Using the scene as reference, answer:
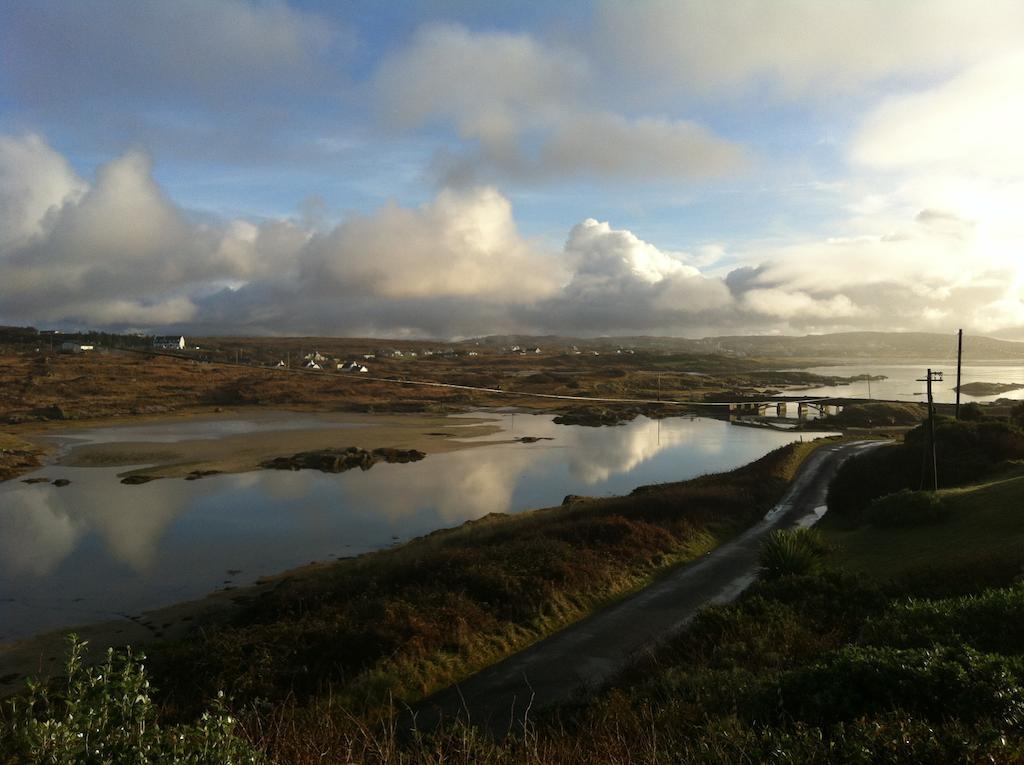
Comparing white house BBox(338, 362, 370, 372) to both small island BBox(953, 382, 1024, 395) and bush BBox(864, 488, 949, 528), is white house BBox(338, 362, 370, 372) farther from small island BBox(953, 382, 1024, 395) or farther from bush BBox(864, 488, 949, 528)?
bush BBox(864, 488, 949, 528)

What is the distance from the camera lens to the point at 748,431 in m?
72.9

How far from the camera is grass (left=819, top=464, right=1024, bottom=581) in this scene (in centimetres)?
1414

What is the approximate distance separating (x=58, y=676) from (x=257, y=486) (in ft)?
88.9

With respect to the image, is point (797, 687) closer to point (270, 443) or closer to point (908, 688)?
point (908, 688)

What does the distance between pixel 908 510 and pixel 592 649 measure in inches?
500

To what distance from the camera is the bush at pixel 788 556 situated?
15.3 meters

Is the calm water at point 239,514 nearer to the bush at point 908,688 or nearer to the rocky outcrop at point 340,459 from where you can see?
the rocky outcrop at point 340,459

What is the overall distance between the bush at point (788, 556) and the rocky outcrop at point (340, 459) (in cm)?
3632

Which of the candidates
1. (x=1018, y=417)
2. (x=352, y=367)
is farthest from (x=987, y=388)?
(x=352, y=367)

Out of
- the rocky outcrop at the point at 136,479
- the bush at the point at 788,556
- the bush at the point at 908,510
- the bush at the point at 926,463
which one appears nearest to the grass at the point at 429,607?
the bush at the point at 788,556

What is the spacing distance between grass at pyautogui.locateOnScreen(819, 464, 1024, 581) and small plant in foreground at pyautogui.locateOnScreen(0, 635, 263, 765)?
1395 centimetres

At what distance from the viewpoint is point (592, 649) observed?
517 inches

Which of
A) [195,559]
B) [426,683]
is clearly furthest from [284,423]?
[426,683]

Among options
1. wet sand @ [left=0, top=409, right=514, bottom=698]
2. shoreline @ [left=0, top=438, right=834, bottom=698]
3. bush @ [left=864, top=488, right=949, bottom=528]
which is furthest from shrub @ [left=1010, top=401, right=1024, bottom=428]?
wet sand @ [left=0, top=409, right=514, bottom=698]
